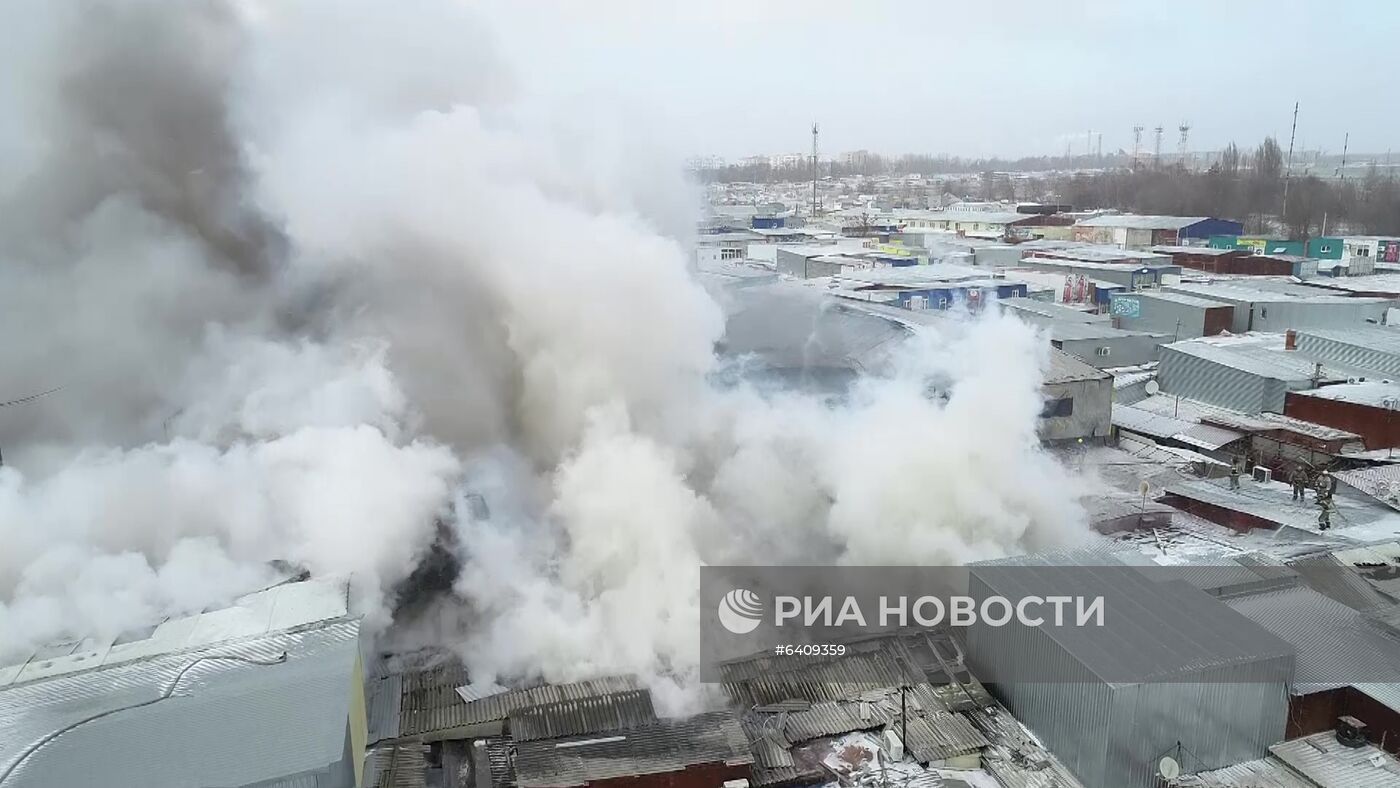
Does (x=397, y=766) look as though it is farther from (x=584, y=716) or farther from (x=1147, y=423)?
(x=1147, y=423)

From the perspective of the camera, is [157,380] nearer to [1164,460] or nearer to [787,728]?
[787,728]

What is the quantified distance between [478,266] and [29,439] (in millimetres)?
7386

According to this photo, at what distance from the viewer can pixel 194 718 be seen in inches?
304

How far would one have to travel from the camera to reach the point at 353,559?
10977mm

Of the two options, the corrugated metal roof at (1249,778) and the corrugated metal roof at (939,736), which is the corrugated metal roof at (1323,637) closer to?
the corrugated metal roof at (1249,778)

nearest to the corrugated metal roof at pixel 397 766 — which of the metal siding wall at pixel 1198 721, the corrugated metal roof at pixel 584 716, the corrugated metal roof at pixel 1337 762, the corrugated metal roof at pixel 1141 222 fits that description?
the corrugated metal roof at pixel 584 716

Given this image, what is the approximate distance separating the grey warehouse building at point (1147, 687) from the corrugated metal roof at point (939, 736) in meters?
0.69

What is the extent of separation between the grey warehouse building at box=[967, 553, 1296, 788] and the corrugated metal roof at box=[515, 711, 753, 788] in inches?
120

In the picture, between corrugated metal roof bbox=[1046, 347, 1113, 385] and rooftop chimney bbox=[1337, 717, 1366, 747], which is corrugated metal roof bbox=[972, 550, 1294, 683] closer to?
rooftop chimney bbox=[1337, 717, 1366, 747]

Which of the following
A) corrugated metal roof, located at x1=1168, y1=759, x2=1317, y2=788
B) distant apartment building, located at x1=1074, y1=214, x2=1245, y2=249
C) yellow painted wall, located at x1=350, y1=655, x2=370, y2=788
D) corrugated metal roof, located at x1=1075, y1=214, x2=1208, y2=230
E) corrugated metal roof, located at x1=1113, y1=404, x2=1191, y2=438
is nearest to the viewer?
yellow painted wall, located at x1=350, y1=655, x2=370, y2=788

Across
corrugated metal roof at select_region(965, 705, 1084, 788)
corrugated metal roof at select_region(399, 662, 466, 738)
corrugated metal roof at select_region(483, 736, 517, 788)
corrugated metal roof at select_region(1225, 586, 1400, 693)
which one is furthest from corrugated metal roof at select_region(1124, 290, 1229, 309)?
corrugated metal roof at select_region(483, 736, 517, 788)

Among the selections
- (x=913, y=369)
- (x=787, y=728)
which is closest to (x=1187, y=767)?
(x=787, y=728)

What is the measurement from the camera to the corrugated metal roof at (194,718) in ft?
23.3

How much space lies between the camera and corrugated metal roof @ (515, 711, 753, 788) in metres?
8.90
